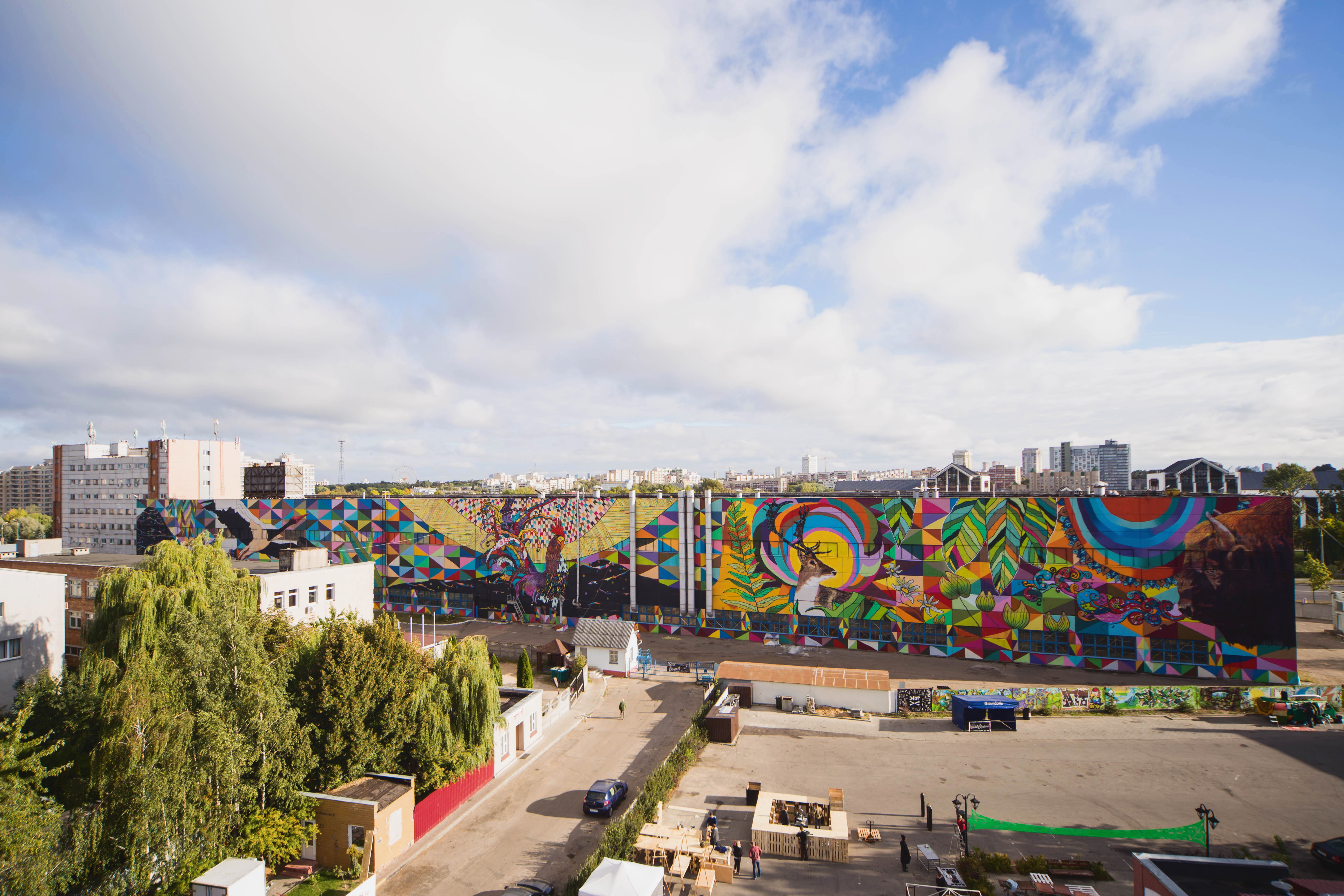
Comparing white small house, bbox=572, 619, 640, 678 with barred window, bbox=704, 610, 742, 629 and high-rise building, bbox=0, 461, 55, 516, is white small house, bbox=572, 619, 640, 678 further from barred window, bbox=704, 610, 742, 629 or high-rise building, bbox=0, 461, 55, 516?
high-rise building, bbox=0, 461, 55, 516

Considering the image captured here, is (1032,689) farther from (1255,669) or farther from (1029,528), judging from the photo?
(1255,669)

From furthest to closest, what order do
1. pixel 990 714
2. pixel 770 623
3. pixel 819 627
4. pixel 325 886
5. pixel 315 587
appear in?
pixel 770 623 < pixel 819 627 < pixel 315 587 < pixel 990 714 < pixel 325 886

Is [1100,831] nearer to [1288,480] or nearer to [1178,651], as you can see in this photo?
[1178,651]

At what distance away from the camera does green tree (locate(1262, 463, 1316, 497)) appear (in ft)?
299

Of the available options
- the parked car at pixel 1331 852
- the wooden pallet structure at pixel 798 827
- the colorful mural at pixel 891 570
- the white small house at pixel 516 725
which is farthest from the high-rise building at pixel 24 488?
the parked car at pixel 1331 852

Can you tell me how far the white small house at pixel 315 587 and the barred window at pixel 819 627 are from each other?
30.8 meters

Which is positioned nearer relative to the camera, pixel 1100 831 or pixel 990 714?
pixel 1100 831

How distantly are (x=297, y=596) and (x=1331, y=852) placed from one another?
43.5m

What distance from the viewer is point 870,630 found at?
45.5 metres

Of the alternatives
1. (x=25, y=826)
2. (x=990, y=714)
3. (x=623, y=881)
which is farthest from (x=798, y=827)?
(x=25, y=826)

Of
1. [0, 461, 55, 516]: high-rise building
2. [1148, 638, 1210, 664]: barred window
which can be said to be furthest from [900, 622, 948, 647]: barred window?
[0, 461, 55, 516]: high-rise building

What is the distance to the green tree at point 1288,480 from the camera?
91.2 m

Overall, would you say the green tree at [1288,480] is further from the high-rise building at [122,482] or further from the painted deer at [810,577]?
the high-rise building at [122,482]

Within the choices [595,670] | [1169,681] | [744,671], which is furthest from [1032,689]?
[595,670]
